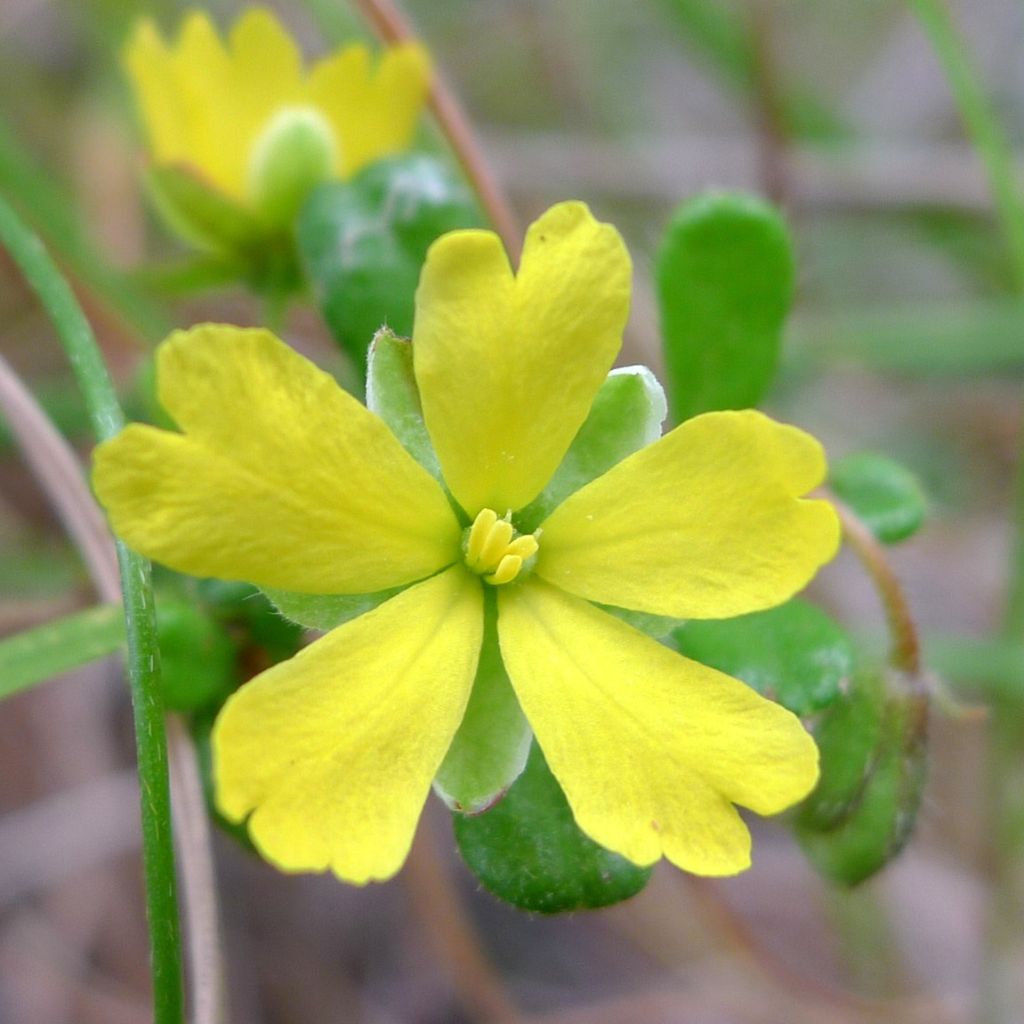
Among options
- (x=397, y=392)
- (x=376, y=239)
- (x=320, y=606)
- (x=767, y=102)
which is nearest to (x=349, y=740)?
(x=320, y=606)

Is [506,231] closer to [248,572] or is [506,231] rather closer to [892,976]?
[248,572]

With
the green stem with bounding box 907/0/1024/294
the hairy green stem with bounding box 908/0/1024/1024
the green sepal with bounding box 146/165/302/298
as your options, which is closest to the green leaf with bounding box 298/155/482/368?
the green sepal with bounding box 146/165/302/298

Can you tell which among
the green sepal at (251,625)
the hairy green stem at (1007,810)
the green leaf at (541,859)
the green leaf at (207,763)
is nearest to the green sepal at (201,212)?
the green sepal at (251,625)

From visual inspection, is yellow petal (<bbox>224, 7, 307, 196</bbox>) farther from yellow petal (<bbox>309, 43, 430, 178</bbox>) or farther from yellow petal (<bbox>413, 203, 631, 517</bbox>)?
yellow petal (<bbox>413, 203, 631, 517</bbox>)

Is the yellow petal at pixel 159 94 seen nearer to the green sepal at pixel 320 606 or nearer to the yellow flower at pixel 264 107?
the yellow flower at pixel 264 107

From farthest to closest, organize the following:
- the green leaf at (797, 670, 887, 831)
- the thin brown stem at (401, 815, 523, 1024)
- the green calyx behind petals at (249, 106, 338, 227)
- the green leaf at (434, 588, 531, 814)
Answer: the thin brown stem at (401, 815, 523, 1024) → the green calyx behind petals at (249, 106, 338, 227) → the green leaf at (797, 670, 887, 831) → the green leaf at (434, 588, 531, 814)
